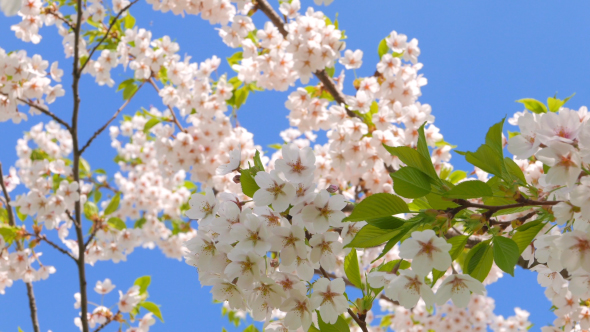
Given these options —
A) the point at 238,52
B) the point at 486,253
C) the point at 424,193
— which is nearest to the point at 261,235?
the point at 424,193

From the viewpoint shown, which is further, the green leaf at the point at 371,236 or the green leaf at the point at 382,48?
the green leaf at the point at 382,48

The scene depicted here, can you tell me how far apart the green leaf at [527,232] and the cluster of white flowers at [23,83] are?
3367 millimetres

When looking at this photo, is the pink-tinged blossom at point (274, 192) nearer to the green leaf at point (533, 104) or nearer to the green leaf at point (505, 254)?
the green leaf at point (505, 254)

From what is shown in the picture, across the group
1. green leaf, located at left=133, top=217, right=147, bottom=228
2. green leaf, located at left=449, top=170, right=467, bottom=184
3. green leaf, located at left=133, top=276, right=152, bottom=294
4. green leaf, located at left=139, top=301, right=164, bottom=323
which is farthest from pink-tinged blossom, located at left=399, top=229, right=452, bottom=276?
green leaf, located at left=133, top=217, right=147, bottom=228

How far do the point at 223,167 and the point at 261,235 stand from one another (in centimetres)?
34

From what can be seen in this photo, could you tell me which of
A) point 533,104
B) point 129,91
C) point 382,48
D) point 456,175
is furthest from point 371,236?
point 129,91

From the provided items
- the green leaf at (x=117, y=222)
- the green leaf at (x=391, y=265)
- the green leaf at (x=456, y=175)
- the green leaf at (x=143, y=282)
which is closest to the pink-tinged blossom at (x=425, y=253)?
the green leaf at (x=391, y=265)

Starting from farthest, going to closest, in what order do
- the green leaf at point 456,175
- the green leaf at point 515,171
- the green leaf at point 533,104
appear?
1. the green leaf at point 456,175
2. the green leaf at point 533,104
3. the green leaf at point 515,171

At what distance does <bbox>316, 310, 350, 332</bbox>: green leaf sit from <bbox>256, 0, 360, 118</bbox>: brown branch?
88.8 inches

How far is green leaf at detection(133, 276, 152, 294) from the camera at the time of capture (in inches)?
127

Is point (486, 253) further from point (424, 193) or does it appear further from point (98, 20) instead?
point (98, 20)

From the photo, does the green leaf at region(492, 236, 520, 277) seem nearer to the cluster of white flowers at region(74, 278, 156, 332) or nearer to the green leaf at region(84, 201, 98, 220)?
the cluster of white flowers at region(74, 278, 156, 332)

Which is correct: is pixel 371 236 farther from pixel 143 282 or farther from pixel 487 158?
pixel 143 282

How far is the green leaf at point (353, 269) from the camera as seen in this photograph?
1.38 meters
